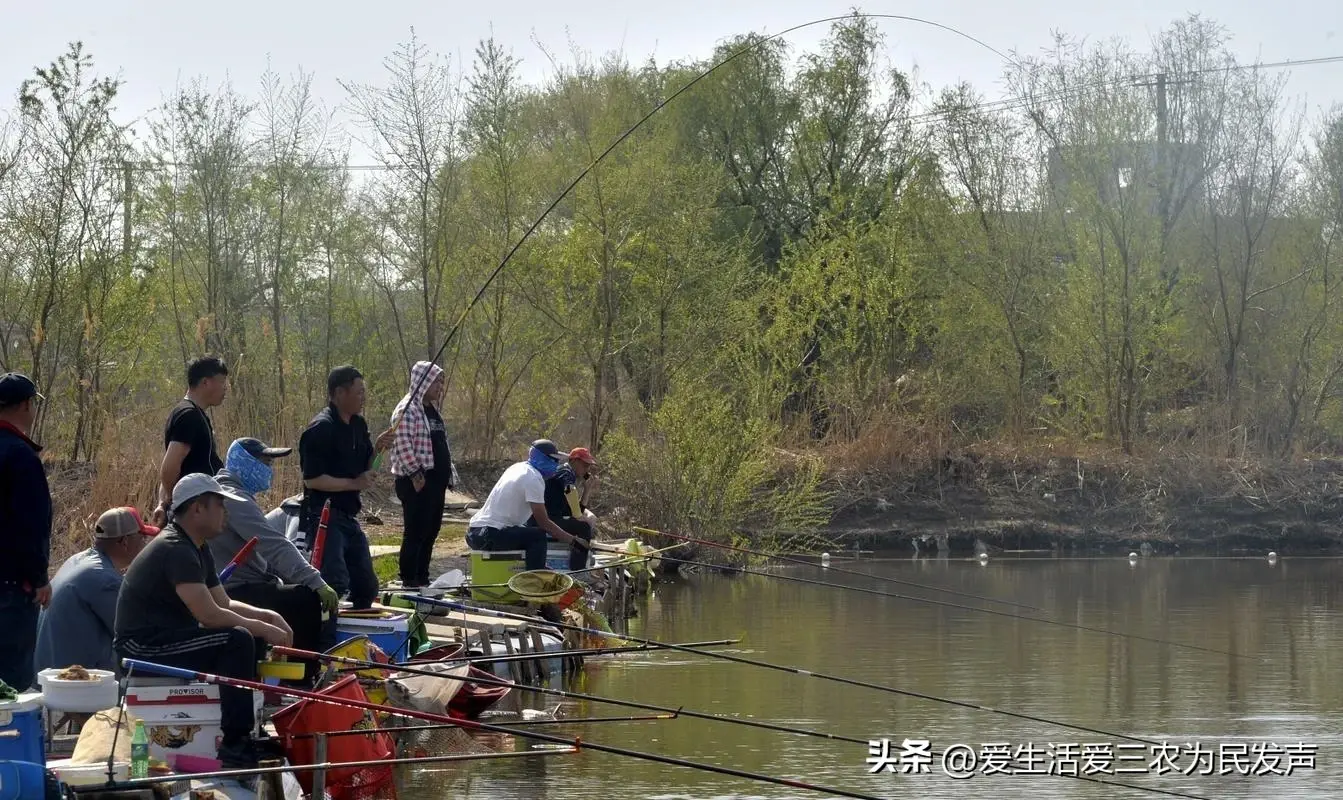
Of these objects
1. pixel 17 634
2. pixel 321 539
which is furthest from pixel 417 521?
pixel 17 634

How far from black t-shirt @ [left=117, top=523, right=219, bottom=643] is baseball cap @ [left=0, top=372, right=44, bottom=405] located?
0.78m

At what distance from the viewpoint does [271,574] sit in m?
7.62

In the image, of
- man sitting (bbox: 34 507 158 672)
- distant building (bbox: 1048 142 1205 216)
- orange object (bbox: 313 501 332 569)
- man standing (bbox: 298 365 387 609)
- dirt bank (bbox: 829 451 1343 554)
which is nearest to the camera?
man sitting (bbox: 34 507 158 672)

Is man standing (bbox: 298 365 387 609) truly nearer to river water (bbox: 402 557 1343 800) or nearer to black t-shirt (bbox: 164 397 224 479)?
black t-shirt (bbox: 164 397 224 479)

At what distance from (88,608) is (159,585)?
693 millimetres

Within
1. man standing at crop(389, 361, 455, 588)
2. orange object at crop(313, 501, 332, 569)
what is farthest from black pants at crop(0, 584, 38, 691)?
man standing at crop(389, 361, 455, 588)

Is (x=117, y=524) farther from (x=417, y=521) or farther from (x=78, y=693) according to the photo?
(x=417, y=521)

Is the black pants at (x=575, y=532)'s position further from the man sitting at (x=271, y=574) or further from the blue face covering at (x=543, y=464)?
the man sitting at (x=271, y=574)

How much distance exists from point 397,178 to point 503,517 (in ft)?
37.2

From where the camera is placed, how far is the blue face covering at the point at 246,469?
25.5ft

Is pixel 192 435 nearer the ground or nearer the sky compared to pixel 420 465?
nearer the sky

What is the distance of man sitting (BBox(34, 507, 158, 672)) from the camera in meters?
6.75

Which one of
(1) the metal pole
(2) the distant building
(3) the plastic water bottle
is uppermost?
(2) the distant building

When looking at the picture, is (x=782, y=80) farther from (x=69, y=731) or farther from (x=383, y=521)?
(x=69, y=731)
